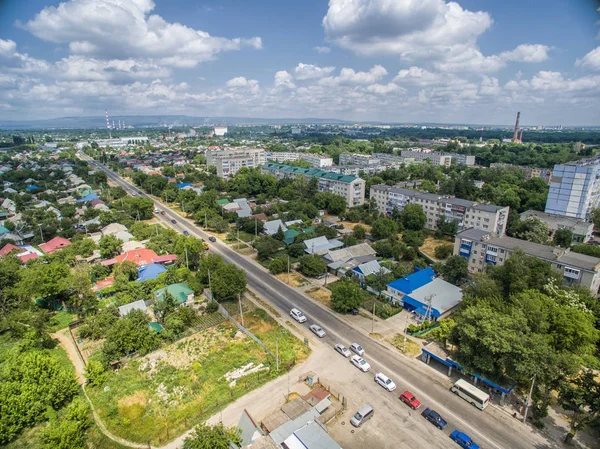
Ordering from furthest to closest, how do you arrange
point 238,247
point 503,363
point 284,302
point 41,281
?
point 238,247 → point 284,302 → point 41,281 → point 503,363

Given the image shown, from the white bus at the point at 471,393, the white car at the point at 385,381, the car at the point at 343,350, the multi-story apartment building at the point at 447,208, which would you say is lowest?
the car at the point at 343,350

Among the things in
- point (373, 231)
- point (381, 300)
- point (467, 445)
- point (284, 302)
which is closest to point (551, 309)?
point (467, 445)

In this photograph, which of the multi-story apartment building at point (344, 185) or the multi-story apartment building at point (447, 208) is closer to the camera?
the multi-story apartment building at point (447, 208)

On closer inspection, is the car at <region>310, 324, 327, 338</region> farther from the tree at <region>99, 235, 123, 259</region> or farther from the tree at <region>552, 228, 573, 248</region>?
the tree at <region>552, 228, 573, 248</region>

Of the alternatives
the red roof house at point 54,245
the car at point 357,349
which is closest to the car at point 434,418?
the car at point 357,349

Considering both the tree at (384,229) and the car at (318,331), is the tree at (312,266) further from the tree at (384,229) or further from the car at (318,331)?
the tree at (384,229)

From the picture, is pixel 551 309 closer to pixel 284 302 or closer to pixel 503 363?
pixel 503 363
